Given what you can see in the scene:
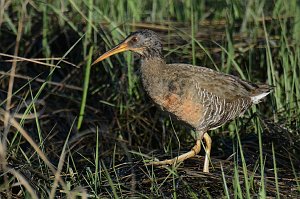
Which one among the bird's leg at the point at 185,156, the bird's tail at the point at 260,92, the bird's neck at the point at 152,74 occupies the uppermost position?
the bird's neck at the point at 152,74

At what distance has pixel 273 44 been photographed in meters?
7.04

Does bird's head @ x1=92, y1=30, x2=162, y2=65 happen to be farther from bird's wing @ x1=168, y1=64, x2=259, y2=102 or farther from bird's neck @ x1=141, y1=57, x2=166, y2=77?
bird's wing @ x1=168, y1=64, x2=259, y2=102

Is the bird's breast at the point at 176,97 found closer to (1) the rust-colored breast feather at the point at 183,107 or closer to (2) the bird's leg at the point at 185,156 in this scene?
(1) the rust-colored breast feather at the point at 183,107

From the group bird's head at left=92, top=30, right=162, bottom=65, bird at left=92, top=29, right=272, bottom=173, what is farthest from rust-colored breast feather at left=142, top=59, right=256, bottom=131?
bird's head at left=92, top=30, right=162, bottom=65

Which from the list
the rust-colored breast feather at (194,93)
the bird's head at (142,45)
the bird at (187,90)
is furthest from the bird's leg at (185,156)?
the bird's head at (142,45)

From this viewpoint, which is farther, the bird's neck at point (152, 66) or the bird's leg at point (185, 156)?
the bird's neck at point (152, 66)

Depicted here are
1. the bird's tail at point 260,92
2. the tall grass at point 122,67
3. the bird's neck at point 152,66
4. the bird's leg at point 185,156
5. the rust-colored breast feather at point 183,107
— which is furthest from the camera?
the tall grass at point 122,67

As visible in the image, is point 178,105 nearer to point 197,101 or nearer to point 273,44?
point 197,101

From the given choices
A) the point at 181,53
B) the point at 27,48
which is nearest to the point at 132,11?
the point at 181,53

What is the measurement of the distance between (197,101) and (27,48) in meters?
2.30

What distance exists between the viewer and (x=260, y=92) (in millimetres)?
6035

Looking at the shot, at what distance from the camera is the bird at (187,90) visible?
5445 millimetres

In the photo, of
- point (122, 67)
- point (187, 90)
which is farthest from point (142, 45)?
point (122, 67)

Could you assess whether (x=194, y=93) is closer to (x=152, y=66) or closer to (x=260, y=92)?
(x=152, y=66)
